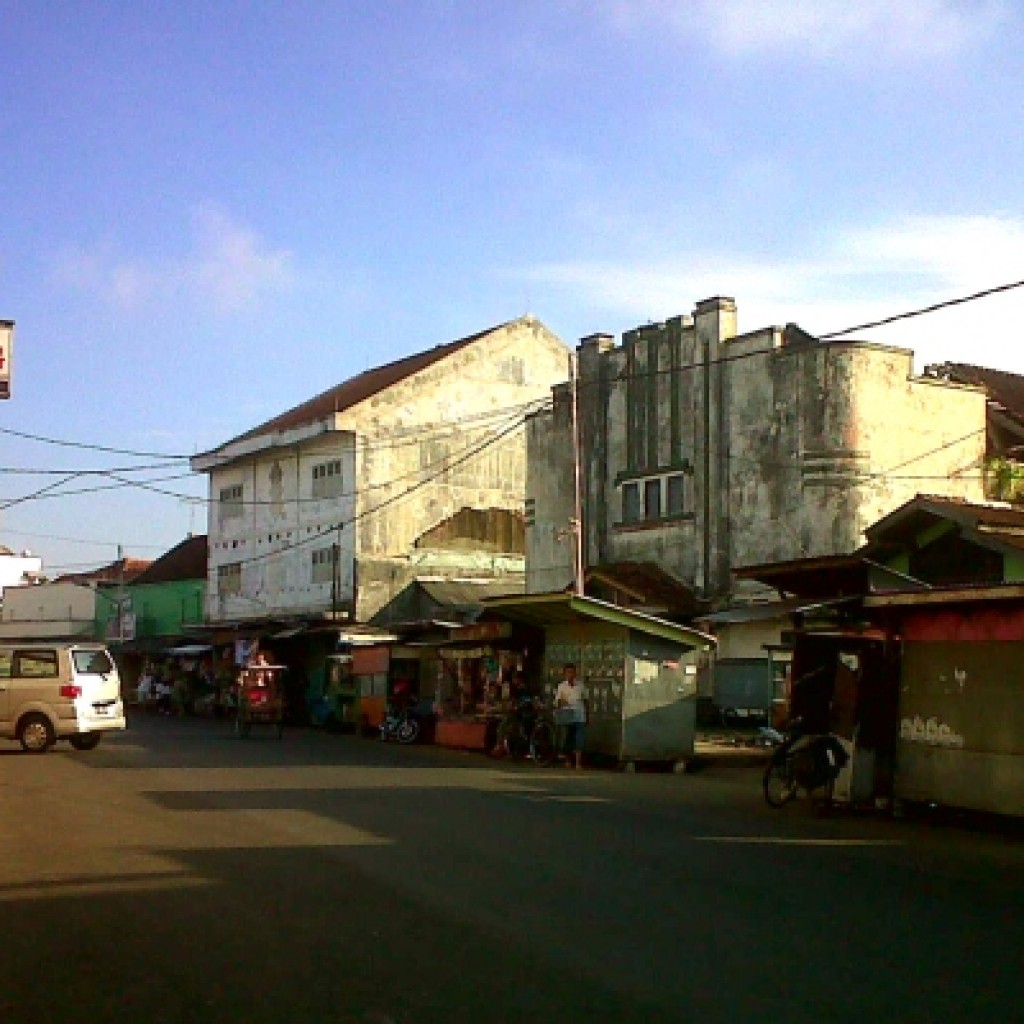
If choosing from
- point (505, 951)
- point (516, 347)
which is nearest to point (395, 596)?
point (516, 347)

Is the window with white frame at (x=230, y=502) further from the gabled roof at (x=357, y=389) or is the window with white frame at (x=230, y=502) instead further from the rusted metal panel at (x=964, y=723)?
the rusted metal panel at (x=964, y=723)

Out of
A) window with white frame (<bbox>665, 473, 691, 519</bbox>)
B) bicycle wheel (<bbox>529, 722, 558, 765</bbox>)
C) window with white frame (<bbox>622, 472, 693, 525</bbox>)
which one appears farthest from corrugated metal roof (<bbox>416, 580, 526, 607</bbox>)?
bicycle wheel (<bbox>529, 722, 558, 765</bbox>)

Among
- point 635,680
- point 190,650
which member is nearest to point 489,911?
point 635,680

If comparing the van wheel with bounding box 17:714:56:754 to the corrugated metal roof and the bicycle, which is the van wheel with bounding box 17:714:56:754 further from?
the corrugated metal roof

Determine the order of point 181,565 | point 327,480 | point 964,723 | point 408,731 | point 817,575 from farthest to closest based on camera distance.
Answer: point 181,565
point 327,480
point 408,731
point 817,575
point 964,723

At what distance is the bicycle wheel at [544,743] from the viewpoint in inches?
961

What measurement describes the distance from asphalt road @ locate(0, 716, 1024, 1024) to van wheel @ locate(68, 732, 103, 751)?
829 cm

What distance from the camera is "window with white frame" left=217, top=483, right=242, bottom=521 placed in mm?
53841

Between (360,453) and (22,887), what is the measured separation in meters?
37.2

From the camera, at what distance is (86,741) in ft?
83.9

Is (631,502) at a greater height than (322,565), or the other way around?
(631,502)

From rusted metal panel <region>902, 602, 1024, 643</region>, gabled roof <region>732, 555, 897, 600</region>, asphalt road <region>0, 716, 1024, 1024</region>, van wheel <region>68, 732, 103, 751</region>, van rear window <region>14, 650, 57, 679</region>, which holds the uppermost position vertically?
gabled roof <region>732, 555, 897, 600</region>

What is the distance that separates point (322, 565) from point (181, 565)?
56.8 feet

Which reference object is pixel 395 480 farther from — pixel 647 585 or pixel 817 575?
pixel 817 575
